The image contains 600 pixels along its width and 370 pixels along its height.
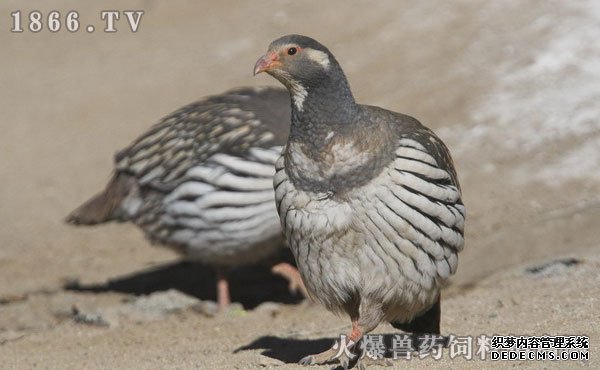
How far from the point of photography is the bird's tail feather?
1047 cm

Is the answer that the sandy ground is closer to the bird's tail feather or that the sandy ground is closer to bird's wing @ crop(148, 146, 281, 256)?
bird's wing @ crop(148, 146, 281, 256)

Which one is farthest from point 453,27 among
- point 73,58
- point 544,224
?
point 73,58

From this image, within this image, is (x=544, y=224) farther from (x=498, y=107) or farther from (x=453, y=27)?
(x=453, y=27)

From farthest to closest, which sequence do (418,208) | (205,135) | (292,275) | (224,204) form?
(292,275) < (205,135) < (224,204) < (418,208)

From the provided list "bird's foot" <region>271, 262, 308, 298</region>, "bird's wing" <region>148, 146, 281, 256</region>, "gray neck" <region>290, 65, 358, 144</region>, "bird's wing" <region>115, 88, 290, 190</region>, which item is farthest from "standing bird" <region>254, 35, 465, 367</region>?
"bird's foot" <region>271, 262, 308, 298</region>

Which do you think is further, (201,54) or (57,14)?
(57,14)

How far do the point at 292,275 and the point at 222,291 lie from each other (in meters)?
0.68

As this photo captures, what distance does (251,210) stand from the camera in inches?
375

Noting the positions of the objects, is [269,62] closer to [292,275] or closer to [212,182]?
[212,182]

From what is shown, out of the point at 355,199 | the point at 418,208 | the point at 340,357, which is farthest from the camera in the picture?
the point at 340,357

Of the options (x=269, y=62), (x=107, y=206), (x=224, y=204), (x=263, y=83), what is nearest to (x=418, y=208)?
(x=269, y=62)

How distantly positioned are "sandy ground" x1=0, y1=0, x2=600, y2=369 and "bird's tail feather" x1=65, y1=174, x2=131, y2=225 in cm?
72

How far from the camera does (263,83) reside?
48.7ft

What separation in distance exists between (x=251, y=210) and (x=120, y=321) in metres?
1.42
